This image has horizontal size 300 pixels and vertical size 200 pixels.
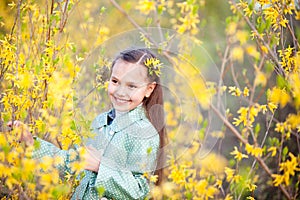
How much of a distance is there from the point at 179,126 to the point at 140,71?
0.83 feet

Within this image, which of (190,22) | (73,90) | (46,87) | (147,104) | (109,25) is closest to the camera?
(190,22)

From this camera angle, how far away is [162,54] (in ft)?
6.20

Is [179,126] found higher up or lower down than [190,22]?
lower down

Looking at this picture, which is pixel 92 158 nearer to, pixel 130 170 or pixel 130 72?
pixel 130 170

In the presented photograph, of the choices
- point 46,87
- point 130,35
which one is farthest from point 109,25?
point 130,35

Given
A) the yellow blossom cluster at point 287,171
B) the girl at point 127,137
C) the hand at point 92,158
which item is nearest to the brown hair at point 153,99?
the girl at point 127,137

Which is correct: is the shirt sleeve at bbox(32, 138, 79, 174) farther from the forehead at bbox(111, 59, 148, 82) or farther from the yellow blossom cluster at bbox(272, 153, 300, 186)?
the yellow blossom cluster at bbox(272, 153, 300, 186)

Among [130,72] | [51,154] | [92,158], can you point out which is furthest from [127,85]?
[51,154]

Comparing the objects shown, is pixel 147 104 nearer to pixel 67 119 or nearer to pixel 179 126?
pixel 179 126

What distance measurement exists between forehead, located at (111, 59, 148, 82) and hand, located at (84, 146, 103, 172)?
0.30 meters

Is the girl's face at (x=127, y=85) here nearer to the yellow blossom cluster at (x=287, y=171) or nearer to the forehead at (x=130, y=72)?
the forehead at (x=130, y=72)

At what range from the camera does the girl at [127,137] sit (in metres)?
1.95

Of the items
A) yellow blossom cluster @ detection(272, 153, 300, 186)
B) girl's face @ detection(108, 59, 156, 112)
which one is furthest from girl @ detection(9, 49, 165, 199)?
yellow blossom cluster @ detection(272, 153, 300, 186)

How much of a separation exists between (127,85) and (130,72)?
0.05 metres
